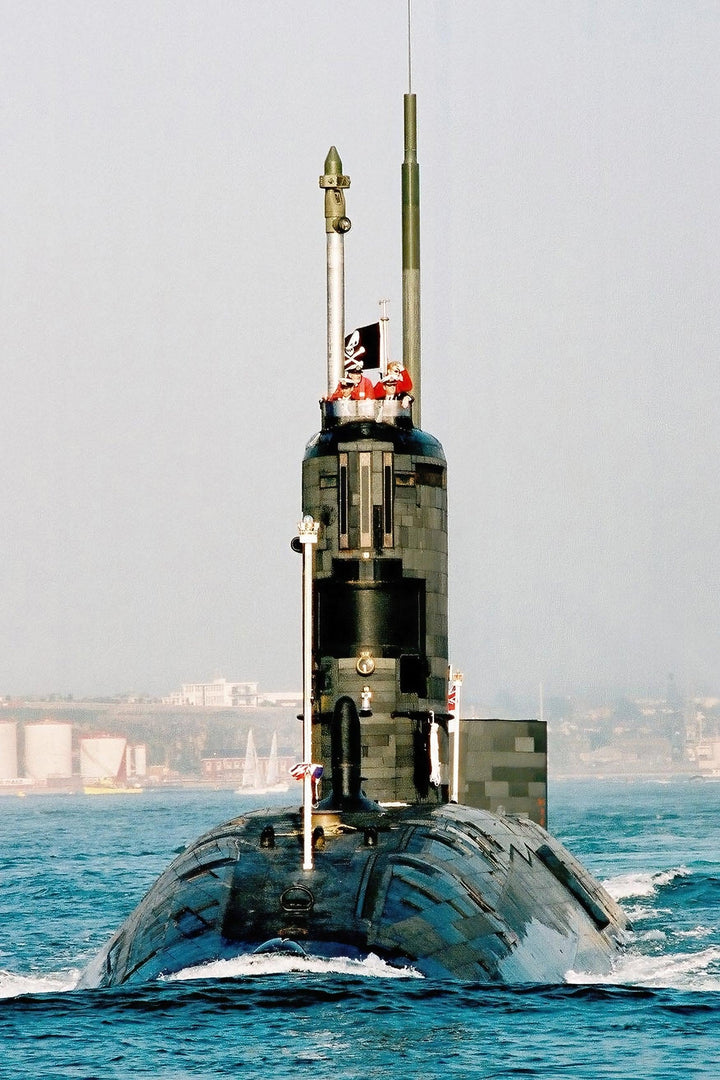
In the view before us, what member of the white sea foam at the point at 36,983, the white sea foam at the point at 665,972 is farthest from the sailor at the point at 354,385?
the white sea foam at the point at 36,983

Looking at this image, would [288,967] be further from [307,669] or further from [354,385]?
[354,385]

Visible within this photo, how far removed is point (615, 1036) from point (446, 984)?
239 cm

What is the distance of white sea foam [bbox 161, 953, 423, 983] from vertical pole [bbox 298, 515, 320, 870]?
8.24 ft

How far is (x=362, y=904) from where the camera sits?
86.0 feet

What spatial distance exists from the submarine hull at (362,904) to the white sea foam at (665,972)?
0.36 m

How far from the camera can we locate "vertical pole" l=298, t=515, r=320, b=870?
27203 millimetres

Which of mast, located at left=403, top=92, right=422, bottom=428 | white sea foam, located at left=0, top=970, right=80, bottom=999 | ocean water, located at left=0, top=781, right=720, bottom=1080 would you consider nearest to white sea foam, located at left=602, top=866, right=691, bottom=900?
mast, located at left=403, top=92, right=422, bottom=428

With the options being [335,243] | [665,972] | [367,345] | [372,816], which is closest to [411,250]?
[335,243]

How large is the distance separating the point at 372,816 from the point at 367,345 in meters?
8.28

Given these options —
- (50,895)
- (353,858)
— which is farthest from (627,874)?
(353,858)

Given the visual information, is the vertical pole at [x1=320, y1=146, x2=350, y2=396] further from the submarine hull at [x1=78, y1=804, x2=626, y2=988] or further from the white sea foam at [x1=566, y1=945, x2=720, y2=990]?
the white sea foam at [x1=566, y1=945, x2=720, y2=990]

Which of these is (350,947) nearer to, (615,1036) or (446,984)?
(446,984)

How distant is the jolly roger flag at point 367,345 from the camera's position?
33.5m

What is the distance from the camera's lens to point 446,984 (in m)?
25.0
